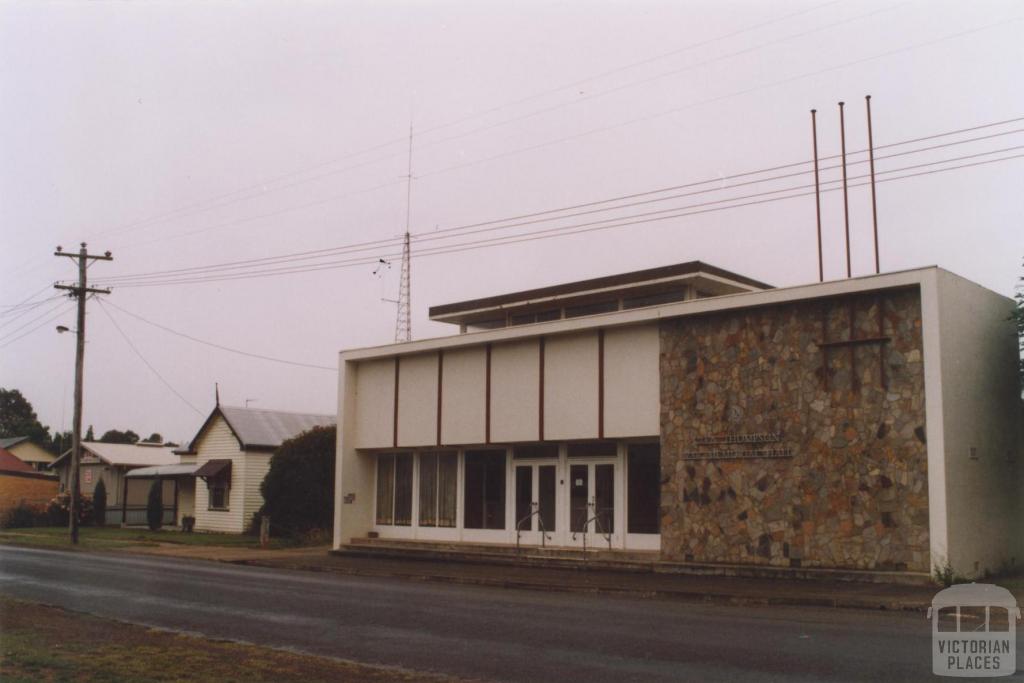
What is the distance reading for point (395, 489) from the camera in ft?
102

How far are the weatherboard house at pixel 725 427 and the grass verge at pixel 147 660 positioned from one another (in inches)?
495

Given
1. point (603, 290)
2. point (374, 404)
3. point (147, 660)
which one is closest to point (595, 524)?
point (603, 290)

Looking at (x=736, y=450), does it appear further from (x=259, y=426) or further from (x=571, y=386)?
(x=259, y=426)

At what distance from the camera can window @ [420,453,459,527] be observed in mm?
29222

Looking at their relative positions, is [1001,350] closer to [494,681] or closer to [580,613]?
[580,613]

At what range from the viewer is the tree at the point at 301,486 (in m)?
35.9

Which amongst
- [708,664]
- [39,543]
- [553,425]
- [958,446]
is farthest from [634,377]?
[39,543]

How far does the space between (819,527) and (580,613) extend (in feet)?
23.7

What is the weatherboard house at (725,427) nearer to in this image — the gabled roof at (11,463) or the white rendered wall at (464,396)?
the white rendered wall at (464,396)

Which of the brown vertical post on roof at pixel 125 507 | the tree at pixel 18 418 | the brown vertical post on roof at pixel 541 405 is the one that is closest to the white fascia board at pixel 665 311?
the brown vertical post on roof at pixel 541 405

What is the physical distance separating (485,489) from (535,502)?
75.5 inches

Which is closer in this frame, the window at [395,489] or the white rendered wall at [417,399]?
the white rendered wall at [417,399]

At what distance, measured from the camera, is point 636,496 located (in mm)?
24812

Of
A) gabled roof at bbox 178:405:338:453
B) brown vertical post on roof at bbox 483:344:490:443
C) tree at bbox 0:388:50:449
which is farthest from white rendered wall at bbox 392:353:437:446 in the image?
tree at bbox 0:388:50:449
